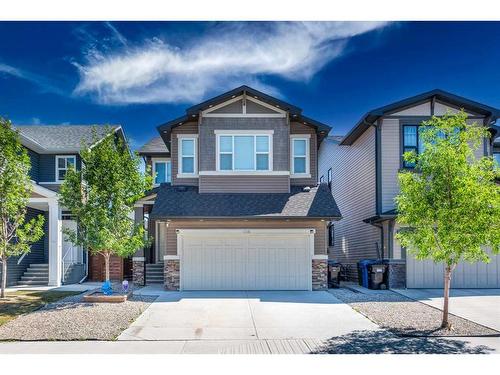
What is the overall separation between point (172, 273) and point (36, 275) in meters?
5.80

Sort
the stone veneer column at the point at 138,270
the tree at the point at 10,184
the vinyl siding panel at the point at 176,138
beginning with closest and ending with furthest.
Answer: the tree at the point at 10,184
the vinyl siding panel at the point at 176,138
the stone veneer column at the point at 138,270

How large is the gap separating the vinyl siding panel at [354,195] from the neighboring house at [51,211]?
926cm

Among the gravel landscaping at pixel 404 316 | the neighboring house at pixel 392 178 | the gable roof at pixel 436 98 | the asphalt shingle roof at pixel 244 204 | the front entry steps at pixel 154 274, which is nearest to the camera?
the gravel landscaping at pixel 404 316

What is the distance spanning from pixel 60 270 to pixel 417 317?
39.4 ft

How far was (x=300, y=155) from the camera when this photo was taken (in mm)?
16875

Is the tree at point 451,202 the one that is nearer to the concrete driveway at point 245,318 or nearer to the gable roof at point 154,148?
the concrete driveway at point 245,318

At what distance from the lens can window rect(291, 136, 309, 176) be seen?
16.8 m

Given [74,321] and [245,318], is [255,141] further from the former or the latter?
[74,321]

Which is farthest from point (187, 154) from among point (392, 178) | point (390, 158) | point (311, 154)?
point (392, 178)

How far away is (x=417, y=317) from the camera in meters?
A: 10.6

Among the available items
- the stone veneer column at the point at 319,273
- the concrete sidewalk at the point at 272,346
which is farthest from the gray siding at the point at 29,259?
the stone veneer column at the point at 319,273

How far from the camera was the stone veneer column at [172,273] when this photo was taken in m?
15.4

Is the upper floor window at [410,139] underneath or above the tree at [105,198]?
above

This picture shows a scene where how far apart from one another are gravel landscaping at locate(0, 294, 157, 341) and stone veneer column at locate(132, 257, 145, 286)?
414cm
